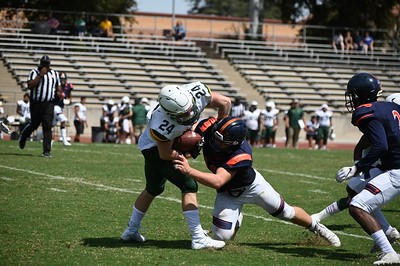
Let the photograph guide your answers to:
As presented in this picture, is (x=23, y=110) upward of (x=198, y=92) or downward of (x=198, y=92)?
downward

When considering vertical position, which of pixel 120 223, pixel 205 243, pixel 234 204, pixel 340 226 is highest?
pixel 234 204

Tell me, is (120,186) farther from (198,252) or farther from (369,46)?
(369,46)

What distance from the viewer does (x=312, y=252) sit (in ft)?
20.9

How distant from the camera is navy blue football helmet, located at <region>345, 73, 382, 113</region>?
20.2 ft

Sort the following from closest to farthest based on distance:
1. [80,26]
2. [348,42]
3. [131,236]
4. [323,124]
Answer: [131,236]
[323,124]
[80,26]
[348,42]

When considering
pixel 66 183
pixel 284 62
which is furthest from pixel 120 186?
pixel 284 62

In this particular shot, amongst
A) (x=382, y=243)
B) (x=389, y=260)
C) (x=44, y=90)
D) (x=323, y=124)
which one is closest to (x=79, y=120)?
(x=323, y=124)

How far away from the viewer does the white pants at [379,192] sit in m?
5.97

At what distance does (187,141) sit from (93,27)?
77.8ft

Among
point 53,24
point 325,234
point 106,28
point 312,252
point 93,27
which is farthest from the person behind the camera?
point 93,27

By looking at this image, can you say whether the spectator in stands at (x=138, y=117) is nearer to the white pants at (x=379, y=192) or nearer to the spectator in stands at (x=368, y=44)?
the spectator in stands at (x=368, y=44)

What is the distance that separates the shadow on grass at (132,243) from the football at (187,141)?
83 centimetres

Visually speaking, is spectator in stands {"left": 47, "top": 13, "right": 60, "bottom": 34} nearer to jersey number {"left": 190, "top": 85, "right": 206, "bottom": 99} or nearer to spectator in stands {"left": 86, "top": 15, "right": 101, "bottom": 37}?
spectator in stands {"left": 86, "top": 15, "right": 101, "bottom": 37}

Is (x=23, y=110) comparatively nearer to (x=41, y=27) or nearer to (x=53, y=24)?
(x=41, y=27)
